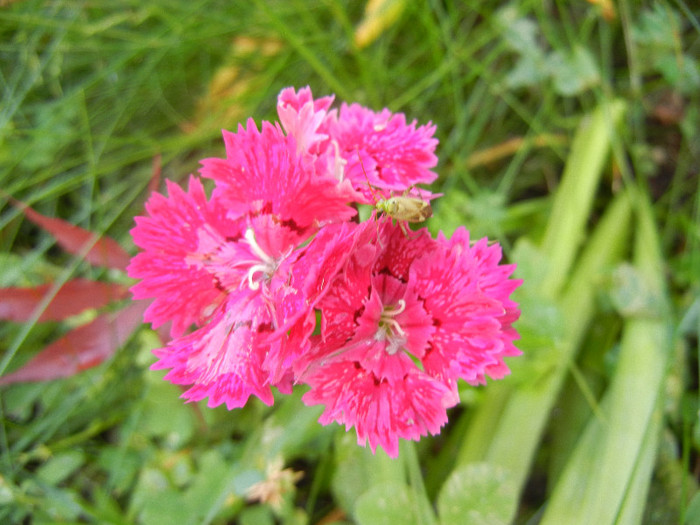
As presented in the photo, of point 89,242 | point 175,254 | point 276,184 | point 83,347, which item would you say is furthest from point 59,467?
point 276,184

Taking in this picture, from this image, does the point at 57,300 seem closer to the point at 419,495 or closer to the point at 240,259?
the point at 240,259

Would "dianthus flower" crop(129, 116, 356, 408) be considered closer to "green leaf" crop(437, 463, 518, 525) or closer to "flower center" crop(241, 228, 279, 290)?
"flower center" crop(241, 228, 279, 290)

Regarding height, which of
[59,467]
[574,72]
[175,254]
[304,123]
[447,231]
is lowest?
[59,467]

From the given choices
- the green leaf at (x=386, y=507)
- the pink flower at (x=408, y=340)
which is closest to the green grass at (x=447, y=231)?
the green leaf at (x=386, y=507)

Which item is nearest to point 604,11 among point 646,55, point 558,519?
point 646,55

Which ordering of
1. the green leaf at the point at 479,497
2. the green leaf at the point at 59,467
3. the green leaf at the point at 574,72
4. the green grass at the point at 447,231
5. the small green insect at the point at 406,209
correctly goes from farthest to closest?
the green leaf at the point at 574,72, the green leaf at the point at 59,467, the green grass at the point at 447,231, the green leaf at the point at 479,497, the small green insect at the point at 406,209

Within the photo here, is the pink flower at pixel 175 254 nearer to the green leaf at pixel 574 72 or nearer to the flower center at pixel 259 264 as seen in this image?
the flower center at pixel 259 264
